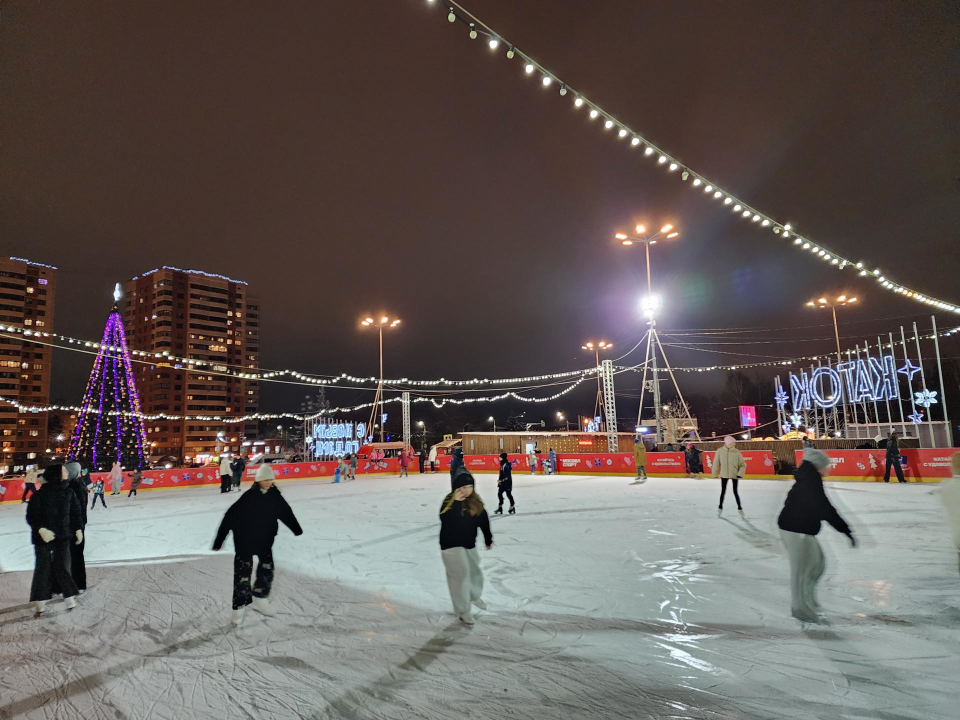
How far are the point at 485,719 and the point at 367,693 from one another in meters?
0.84

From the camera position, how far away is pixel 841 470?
17.8 metres

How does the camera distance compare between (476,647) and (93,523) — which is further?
(93,523)

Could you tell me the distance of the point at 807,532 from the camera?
4539 millimetres

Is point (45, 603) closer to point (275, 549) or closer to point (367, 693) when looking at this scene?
point (275, 549)

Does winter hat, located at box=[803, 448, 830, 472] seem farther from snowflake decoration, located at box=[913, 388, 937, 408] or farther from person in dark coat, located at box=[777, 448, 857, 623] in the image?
snowflake decoration, located at box=[913, 388, 937, 408]

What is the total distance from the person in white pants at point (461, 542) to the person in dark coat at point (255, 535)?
1474 mm

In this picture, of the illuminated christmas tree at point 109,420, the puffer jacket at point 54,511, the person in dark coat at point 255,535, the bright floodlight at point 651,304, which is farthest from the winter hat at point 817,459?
the illuminated christmas tree at point 109,420

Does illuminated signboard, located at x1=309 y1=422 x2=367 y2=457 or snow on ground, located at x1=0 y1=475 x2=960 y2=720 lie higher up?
illuminated signboard, located at x1=309 y1=422 x2=367 y2=457

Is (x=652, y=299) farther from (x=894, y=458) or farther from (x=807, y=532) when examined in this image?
(x=807, y=532)

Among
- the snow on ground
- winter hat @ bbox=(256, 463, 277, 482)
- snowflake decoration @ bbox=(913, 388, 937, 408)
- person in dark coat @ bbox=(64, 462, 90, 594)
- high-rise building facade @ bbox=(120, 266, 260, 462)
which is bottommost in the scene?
the snow on ground

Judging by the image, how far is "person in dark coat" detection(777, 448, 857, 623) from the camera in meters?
4.52

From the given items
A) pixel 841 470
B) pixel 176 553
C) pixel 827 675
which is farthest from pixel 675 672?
pixel 841 470

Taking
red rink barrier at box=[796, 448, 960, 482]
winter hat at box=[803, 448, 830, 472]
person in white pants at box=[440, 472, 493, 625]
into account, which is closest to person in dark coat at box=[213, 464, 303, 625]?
person in white pants at box=[440, 472, 493, 625]

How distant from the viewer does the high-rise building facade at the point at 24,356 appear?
7206 centimetres
